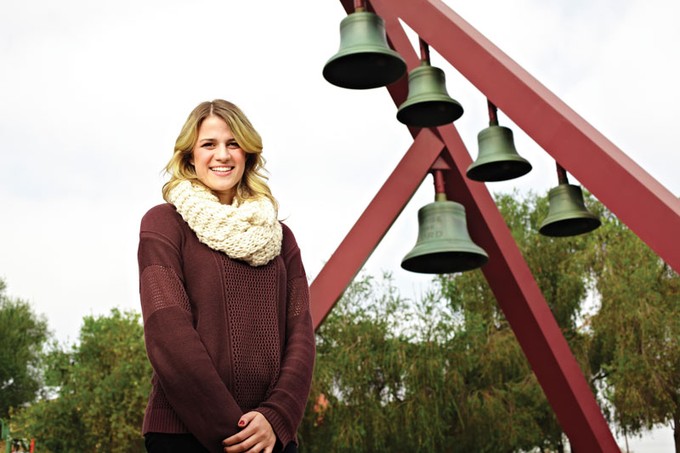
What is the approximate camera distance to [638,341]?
16.0 m

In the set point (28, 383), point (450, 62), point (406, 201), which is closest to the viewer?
point (450, 62)

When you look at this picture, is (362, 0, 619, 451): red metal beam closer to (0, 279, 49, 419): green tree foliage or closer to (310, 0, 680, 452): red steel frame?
(310, 0, 680, 452): red steel frame

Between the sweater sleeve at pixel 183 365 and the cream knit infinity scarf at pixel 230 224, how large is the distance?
0.56 ft

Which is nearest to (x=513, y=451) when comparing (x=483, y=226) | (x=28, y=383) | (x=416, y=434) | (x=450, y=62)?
(x=416, y=434)

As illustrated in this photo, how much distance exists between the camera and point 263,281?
2.24 m

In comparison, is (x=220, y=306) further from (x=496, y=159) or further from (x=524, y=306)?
(x=524, y=306)

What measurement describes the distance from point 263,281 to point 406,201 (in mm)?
3613

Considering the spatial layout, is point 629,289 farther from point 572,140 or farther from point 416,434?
point 572,140

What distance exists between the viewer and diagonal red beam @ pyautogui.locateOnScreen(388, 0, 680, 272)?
3816 millimetres

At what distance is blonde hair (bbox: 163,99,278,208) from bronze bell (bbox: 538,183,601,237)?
347 cm

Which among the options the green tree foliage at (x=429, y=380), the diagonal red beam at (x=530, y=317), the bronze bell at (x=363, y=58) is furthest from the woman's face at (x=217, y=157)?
the green tree foliage at (x=429, y=380)

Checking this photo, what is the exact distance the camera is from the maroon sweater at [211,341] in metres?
1.98

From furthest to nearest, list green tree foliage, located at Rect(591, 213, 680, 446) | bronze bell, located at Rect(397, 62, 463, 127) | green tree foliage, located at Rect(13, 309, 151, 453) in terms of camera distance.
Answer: green tree foliage, located at Rect(13, 309, 151, 453) < green tree foliage, located at Rect(591, 213, 680, 446) < bronze bell, located at Rect(397, 62, 463, 127)

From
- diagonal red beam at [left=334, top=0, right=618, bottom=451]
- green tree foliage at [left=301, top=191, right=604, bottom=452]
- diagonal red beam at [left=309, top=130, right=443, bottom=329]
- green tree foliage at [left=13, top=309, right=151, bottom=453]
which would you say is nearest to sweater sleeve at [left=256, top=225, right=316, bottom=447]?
diagonal red beam at [left=309, top=130, right=443, bottom=329]
